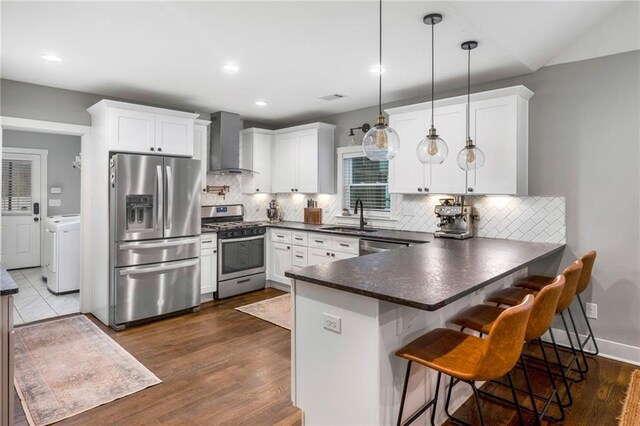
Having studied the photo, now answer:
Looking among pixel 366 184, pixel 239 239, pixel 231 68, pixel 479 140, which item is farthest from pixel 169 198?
pixel 479 140

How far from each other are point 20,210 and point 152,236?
455 cm

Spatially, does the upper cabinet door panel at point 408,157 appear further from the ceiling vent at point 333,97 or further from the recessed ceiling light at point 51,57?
the recessed ceiling light at point 51,57

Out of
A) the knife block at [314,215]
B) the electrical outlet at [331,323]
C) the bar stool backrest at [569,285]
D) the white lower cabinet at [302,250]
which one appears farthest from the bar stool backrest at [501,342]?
the knife block at [314,215]

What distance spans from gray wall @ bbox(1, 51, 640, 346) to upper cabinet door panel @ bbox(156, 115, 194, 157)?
3.70 meters

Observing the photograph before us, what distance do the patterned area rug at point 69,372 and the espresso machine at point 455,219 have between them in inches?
115

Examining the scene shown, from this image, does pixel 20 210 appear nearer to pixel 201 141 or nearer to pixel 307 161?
pixel 201 141

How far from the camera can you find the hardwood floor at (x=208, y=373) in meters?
2.38

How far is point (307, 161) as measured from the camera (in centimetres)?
539

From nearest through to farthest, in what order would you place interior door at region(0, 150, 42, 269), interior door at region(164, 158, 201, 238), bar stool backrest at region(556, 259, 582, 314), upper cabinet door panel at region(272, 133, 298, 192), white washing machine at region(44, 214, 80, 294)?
bar stool backrest at region(556, 259, 582, 314), interior door at region(164, 158, 201, 238), white washing machine at region(44, 214, 80, 294), upper cabinet door panel at region(272, 133, 298, 192), interior door at region(0, 150, 42, 269)

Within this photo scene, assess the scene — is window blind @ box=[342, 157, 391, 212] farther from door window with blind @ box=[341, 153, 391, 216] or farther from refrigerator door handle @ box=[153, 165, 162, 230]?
refrigerator door handle @ box=[153, 165, 162, 230]

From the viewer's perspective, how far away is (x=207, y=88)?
4.20 meters

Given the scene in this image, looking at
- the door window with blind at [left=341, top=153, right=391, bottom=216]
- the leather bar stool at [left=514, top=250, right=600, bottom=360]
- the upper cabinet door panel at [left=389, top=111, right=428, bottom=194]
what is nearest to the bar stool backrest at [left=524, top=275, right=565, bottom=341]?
the leather bar stool at [left=514, top=250, right=600, bottom=360]

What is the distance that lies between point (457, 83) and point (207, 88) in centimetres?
271

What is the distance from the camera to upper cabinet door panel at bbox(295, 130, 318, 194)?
5297 mm
